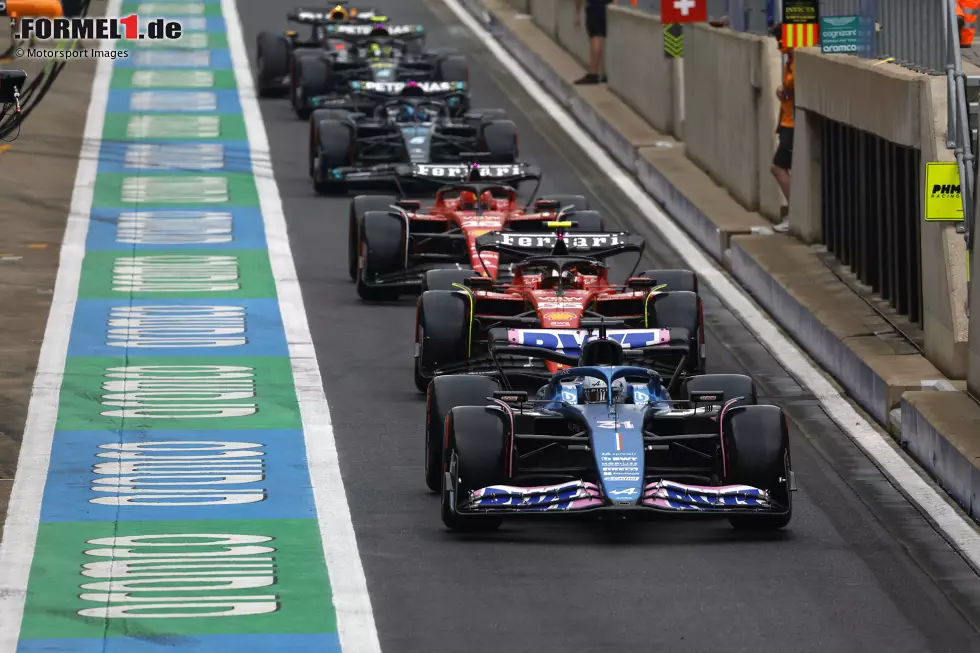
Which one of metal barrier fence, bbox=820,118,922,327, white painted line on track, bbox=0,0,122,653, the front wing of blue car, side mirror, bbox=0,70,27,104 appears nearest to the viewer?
white painted line on track, bbox=0,0,122,653

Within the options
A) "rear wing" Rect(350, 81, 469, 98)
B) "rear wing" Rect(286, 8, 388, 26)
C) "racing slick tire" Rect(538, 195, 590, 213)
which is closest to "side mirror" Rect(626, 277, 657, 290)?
"racing slick tire" Rect(538, 195, 590, 213)

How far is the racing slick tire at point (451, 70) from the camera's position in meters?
32.8

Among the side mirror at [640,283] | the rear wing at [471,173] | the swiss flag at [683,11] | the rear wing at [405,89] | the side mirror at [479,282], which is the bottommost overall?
the side mirror at [640,283]

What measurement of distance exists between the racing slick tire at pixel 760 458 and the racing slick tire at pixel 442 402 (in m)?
1.64

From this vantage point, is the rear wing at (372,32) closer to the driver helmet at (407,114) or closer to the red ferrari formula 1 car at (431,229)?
the driver helmet at (407,114)

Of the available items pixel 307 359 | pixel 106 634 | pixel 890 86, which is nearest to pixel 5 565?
pixel 106 634

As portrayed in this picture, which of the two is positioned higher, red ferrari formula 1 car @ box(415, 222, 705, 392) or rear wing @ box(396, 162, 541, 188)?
rear wing @ box(396, 162, 541, 188)

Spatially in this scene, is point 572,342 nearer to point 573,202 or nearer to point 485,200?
point 485,200

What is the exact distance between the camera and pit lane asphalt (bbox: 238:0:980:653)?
1093 cm

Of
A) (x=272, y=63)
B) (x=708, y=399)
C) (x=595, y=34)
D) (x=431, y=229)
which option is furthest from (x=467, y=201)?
(x=272, y=63)

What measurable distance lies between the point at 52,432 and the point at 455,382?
11.4 ft

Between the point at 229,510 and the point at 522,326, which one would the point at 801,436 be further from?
the point at 229,510

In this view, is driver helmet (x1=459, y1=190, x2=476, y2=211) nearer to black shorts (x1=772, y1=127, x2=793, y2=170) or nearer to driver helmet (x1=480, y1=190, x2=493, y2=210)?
driver helmet (x1=480, y1=190, x2=493, y2=210)

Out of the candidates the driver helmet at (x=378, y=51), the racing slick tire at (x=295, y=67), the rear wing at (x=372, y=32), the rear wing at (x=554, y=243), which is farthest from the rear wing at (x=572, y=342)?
the rear wing at (x=372, y=32)
